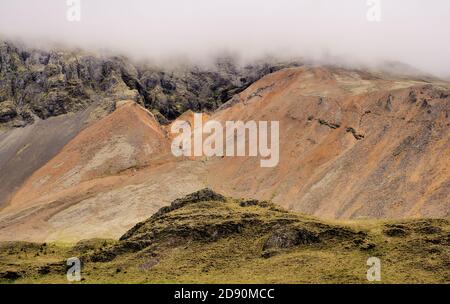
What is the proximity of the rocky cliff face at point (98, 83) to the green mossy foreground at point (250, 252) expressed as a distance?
8944 cm

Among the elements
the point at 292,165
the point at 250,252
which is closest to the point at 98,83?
the point at 292,165

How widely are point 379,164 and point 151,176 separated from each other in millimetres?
40892

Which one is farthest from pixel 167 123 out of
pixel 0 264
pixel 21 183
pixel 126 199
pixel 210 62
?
pixel 0 264

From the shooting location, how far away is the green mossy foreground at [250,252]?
5700 centimetres

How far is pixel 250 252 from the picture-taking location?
211 ft

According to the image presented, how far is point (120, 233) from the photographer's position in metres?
96.8

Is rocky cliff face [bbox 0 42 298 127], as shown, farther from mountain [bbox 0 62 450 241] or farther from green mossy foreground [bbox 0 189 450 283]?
green mossy foreground [bbox 0 189 450 283]

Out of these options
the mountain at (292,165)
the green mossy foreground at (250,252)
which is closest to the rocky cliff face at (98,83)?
the mountain at (292,165)

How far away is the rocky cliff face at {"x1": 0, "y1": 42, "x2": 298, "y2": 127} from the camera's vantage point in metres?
160

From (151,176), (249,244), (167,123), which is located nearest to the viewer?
(249,244)

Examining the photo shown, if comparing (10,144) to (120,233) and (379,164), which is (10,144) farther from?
(379,164)

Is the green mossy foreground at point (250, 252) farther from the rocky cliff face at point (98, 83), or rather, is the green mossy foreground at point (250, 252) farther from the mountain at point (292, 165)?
the rocky cliff face at point (98, 83)

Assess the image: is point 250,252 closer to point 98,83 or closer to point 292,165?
point 292,165

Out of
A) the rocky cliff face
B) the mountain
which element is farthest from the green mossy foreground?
the rocky cliff face
